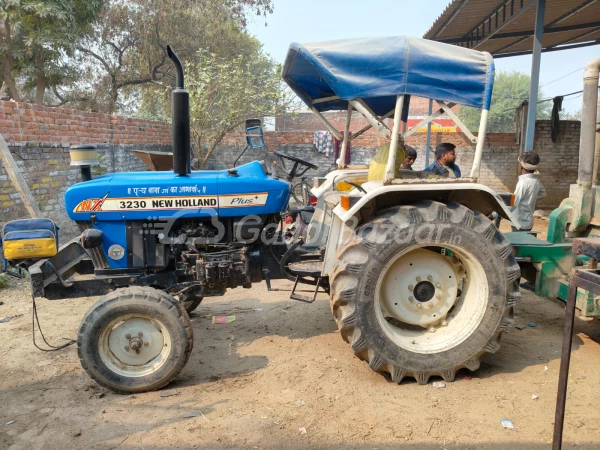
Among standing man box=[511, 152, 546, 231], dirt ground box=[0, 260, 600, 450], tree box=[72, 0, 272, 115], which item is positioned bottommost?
dirt ground box=[0, 260, 600, 450]

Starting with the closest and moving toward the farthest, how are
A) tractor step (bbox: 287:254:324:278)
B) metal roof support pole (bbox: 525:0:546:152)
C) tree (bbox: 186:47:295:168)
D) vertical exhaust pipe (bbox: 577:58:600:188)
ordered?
vertical exhaust pipe (bbox: 577:58:600:188)
tractor step (bbox: 287:254:324:278)
metal roof support pole (bbox: 525:0:546:152)
tree (bbox: 186:47:295:168)

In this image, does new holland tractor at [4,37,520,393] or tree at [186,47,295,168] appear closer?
new holland tractor at [4,37,520,393]

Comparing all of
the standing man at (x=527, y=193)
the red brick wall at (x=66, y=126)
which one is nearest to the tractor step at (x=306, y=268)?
the standing man at (x=527, y=193)

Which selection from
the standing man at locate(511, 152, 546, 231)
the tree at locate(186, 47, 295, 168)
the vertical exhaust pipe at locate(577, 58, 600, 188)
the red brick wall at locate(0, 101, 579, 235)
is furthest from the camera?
the tree at locate(186, 47, 295, 168)

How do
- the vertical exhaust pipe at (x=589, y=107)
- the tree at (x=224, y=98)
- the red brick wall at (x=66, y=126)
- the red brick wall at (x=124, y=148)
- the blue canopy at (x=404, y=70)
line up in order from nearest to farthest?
the blue canopy at (x=404, y=70) → the vertical exhaust pipe at (x=589, y=107) → the red brick wall at (x=66, y=126) → the red brick wall at (x=124, y=148) → the tree at (x=224, y=98)

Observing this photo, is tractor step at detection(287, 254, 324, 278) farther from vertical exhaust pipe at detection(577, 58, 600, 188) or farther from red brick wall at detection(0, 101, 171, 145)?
red brick wall at detection(0, 101, 171, 145)

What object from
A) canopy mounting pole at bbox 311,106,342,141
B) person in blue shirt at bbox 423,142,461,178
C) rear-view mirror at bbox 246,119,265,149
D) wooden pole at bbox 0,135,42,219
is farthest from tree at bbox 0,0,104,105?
person in blue shirt at bbox 423,142,461,178

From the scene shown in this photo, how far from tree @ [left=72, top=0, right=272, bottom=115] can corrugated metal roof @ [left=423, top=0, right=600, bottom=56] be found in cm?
930

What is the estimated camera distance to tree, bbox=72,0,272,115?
635 inches

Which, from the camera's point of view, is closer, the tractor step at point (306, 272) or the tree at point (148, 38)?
the tractor step at point (306, 272)

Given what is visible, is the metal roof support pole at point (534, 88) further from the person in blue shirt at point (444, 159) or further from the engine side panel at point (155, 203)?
the engine side panel at point (155, 203)

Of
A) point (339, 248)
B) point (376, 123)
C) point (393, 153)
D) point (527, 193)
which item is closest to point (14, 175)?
point (339, 248)

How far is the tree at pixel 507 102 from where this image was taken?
32906mm

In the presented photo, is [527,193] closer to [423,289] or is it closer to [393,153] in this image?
[423,289]
